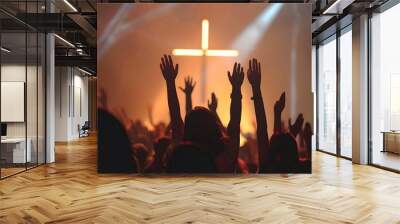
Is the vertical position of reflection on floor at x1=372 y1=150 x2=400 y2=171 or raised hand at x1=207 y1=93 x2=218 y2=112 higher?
raised hand at x1=207 y1=93 x2=218 y2=112

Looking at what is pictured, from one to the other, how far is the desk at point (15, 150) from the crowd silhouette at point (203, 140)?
6.35 feet

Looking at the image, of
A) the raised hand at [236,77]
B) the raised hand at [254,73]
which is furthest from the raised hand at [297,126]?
the raised hand at [236,77]

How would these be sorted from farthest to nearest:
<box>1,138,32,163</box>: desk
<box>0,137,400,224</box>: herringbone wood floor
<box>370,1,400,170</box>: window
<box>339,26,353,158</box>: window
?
<box>339,26,353,158</box>: window, <box>370,1,400,170</box>: window, <box>1,138,32,163</box>: desk, <box>0,137,400,224</box>: herringbone wood floor

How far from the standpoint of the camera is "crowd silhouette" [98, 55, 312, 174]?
714 centimetres

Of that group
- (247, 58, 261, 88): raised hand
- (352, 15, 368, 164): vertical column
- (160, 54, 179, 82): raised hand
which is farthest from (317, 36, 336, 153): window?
(160, 54, 179, 82): raised hand

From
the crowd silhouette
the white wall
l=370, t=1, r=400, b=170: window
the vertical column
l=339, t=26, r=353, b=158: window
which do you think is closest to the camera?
the crowd silhouette

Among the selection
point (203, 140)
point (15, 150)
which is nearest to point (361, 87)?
point (203, 140)

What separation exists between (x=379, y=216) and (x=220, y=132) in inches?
134

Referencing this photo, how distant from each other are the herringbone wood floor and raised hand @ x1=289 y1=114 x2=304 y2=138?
0.82 meters

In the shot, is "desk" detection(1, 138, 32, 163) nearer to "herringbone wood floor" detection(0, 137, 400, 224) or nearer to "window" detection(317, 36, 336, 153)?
"herringbone wood floor" detection(0, 137, 400, 224)

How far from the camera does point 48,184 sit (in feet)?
20.6

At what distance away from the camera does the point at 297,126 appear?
7199 mm

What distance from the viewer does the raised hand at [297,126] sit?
7.20 meters

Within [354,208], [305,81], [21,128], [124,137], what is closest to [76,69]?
[21,128]
